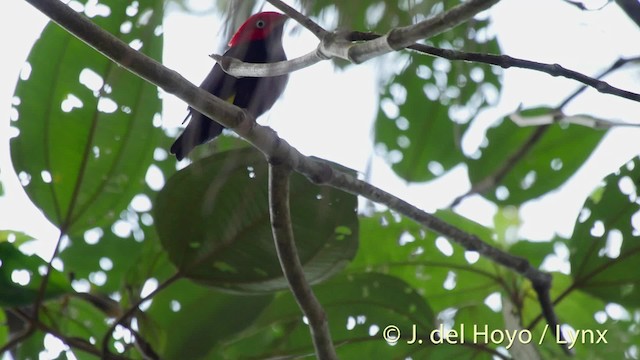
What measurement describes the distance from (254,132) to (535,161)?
1291mm

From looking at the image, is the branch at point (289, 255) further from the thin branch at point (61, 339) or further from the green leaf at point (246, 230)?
the thin branch at point (61, 339)

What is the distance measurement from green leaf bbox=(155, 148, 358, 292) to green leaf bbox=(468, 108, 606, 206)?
81 cm

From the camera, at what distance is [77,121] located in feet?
6.66

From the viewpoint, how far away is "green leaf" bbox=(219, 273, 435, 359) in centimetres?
216

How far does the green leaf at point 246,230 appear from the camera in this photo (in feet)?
6.47

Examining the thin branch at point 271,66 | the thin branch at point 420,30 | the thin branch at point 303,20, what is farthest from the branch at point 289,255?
the thin branch at point 420,30

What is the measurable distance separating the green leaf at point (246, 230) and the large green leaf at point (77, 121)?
0.21 meters

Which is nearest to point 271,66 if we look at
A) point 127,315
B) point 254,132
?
point 254,132

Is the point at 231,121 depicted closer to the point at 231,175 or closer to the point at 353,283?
the point at 231,175

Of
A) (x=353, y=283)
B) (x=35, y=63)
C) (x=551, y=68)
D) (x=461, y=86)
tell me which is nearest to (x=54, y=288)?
(x=35, y=63)

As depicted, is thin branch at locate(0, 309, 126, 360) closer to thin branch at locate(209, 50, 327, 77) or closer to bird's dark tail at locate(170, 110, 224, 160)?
Result: bird's dark tail at locate(170, 110, 224, 160)

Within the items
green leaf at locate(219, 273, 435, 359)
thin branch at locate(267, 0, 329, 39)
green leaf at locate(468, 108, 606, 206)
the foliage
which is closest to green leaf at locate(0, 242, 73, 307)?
the foliage

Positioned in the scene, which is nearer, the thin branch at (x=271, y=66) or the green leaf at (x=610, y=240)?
the thin branch at (x=271, y=66)

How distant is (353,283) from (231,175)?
1.56 feet
